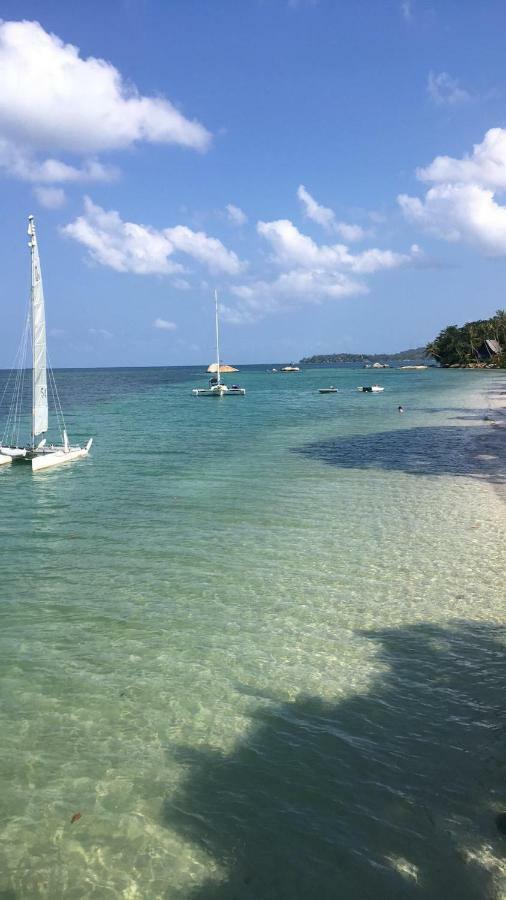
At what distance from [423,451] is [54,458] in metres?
19.4

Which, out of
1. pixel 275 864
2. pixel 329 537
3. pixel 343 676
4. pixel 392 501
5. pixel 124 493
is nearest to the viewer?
pixel 275 864

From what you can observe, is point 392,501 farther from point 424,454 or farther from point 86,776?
point 86,776

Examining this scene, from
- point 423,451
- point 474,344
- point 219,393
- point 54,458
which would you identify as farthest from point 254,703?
point 474,344

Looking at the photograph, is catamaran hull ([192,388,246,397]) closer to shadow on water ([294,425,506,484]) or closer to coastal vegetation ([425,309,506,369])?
shadow on water ([294,425,506,484])

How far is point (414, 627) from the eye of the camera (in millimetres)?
10648

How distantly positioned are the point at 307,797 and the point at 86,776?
247 centimetres

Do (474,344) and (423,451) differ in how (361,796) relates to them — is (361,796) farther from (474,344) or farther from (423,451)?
(474,344)

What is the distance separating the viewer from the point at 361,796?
649 centimetres

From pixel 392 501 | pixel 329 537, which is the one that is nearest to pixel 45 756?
pixel 329 537

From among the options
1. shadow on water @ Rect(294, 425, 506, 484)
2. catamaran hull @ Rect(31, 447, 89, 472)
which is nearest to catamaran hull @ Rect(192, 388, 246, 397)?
shadow on water @ Rect(294, 425, 506, 484)

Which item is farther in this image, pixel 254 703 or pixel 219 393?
pixel 219 393

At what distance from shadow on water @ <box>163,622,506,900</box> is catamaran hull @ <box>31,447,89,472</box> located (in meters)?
24.3

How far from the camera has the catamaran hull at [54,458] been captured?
30062mm

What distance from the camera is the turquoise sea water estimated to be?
5719 millimetres
